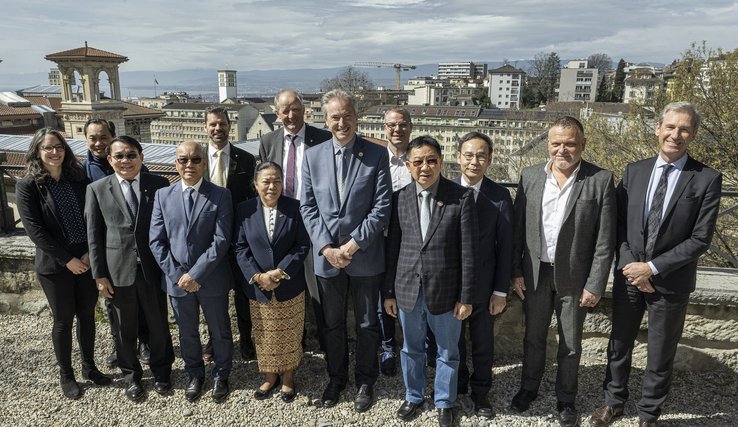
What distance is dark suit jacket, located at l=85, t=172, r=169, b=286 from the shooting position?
11.7ft

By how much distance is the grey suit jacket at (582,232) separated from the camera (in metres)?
3.11

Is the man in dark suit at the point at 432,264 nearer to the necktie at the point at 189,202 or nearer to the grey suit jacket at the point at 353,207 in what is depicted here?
the grey suit jacket at the point at 353,207

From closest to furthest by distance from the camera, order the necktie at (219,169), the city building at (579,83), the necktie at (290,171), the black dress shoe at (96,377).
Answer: the black dress shoe at (96,377) → the necktie at (290,171) → the necktie at (219,169) → the city building at (579,83)

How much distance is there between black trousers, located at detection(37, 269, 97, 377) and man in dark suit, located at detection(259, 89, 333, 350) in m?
1.77

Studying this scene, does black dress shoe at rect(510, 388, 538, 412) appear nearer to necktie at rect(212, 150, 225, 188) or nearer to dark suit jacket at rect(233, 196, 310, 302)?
dark suit jacket at rect(233, 196, 310, 302)

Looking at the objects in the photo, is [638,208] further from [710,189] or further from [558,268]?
[558,268]

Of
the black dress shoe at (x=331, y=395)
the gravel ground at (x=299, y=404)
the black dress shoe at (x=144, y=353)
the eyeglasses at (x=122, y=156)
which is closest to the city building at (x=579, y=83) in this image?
the gravel ground at (x=299, y=404)

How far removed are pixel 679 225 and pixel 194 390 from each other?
3.72 metres

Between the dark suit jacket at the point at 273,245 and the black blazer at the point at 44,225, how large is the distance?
4.29ft

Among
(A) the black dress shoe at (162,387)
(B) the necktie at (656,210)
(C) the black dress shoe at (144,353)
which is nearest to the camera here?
(B) the necktie at (656,210)

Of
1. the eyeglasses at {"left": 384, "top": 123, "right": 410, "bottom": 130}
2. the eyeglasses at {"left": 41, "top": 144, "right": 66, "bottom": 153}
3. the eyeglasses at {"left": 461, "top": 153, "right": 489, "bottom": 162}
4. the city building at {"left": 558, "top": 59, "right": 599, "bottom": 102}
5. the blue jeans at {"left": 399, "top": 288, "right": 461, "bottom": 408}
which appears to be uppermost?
the city building at {"left": 558, "top": 59, "right": 599, "bottom": 102}

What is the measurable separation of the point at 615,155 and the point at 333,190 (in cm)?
1060

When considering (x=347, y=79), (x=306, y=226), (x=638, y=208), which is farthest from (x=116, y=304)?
(x=347, y=79)

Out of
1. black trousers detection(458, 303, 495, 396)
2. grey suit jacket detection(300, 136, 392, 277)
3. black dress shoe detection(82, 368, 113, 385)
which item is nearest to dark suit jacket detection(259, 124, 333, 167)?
grey suit jacket detection(300, 136, 392, 277)
